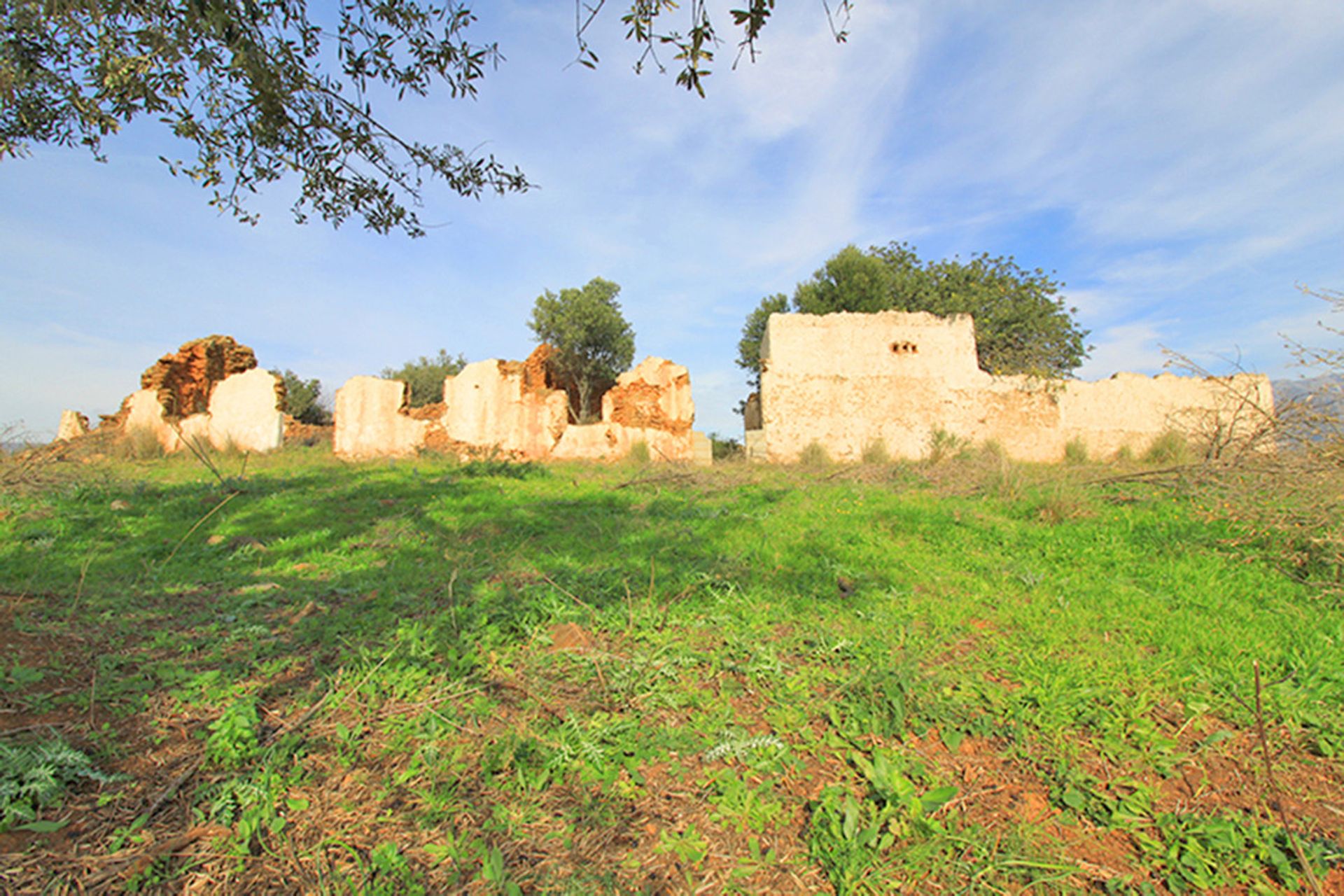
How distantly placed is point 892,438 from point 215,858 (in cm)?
1312

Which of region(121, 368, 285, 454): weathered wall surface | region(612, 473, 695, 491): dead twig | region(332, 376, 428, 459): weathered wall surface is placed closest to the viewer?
region(612, 473, 695, 491): dead twig

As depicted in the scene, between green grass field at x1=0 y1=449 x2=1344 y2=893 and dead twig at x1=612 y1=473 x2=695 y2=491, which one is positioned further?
dead twig at x1=612 y1=473 x2=695 y2=491

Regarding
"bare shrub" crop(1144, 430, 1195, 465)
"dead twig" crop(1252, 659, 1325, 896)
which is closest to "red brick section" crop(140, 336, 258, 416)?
"dead twig" crop(1252, 659, 1325, 896)

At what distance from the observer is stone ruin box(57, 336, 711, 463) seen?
45.2 feet

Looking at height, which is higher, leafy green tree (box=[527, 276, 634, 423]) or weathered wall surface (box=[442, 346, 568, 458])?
leafy green tree (box=[527, 276, 634, 423])

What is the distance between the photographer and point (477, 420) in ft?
45.8

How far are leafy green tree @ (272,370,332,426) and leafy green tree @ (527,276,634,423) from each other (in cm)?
1173

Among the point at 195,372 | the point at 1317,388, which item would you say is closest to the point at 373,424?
the point at 195,372

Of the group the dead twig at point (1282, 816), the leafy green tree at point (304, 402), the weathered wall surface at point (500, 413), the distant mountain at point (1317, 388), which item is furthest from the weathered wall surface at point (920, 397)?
the leafy green tree at point (304, 402)

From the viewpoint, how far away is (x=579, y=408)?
2325 cm

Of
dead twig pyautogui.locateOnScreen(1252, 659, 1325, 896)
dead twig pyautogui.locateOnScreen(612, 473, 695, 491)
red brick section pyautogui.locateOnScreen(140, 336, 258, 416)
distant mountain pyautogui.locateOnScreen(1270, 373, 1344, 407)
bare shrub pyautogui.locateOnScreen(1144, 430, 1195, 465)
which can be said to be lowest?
dead twig pyautogui.locateOnScreen(1252, 659, 1325, 896)

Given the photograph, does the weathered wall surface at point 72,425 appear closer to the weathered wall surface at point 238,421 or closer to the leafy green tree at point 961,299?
the weathered wall surface at point 238,421

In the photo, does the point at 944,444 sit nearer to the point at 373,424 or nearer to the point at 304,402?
the point at 373,424

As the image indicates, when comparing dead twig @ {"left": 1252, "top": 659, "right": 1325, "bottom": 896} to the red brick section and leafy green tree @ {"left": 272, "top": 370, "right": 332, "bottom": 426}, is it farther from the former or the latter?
leafy green tree @ {"left": 272, "top": 370, "right": 332, "bottom": 426}
